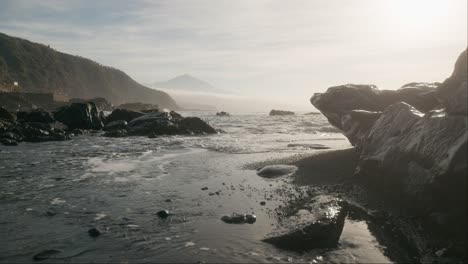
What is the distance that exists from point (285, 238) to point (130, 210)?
168 inches

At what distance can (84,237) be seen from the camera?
747cm

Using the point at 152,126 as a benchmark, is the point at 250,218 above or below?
below

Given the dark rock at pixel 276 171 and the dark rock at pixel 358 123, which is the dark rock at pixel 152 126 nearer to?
the dark rock at pixel 276 171

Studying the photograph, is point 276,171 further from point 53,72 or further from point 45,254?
point 53,72

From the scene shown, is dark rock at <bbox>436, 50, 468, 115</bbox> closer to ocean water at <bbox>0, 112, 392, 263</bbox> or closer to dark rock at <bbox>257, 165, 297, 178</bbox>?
ocean water at <bbox>0, 112, 392, 263</bbox>

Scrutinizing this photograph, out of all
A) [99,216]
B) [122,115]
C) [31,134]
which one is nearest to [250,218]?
[99,216]

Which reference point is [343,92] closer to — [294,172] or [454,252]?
[294,172]

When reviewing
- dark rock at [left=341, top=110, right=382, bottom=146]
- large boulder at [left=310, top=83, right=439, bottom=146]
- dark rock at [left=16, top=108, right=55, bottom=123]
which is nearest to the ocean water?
dark rock at [left=341, top=110, right=382, bottom=146]

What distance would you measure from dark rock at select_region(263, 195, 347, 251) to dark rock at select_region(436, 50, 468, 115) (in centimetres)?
334

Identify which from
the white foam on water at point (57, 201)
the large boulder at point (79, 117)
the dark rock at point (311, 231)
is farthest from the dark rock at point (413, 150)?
the large boulder at point (79, 117)

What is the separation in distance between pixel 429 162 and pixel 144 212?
6626 millimetres

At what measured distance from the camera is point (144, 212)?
9.34m

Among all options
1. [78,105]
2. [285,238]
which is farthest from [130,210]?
[78,105]

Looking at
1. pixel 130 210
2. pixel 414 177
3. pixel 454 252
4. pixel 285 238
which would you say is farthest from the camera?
pixel 130 210
